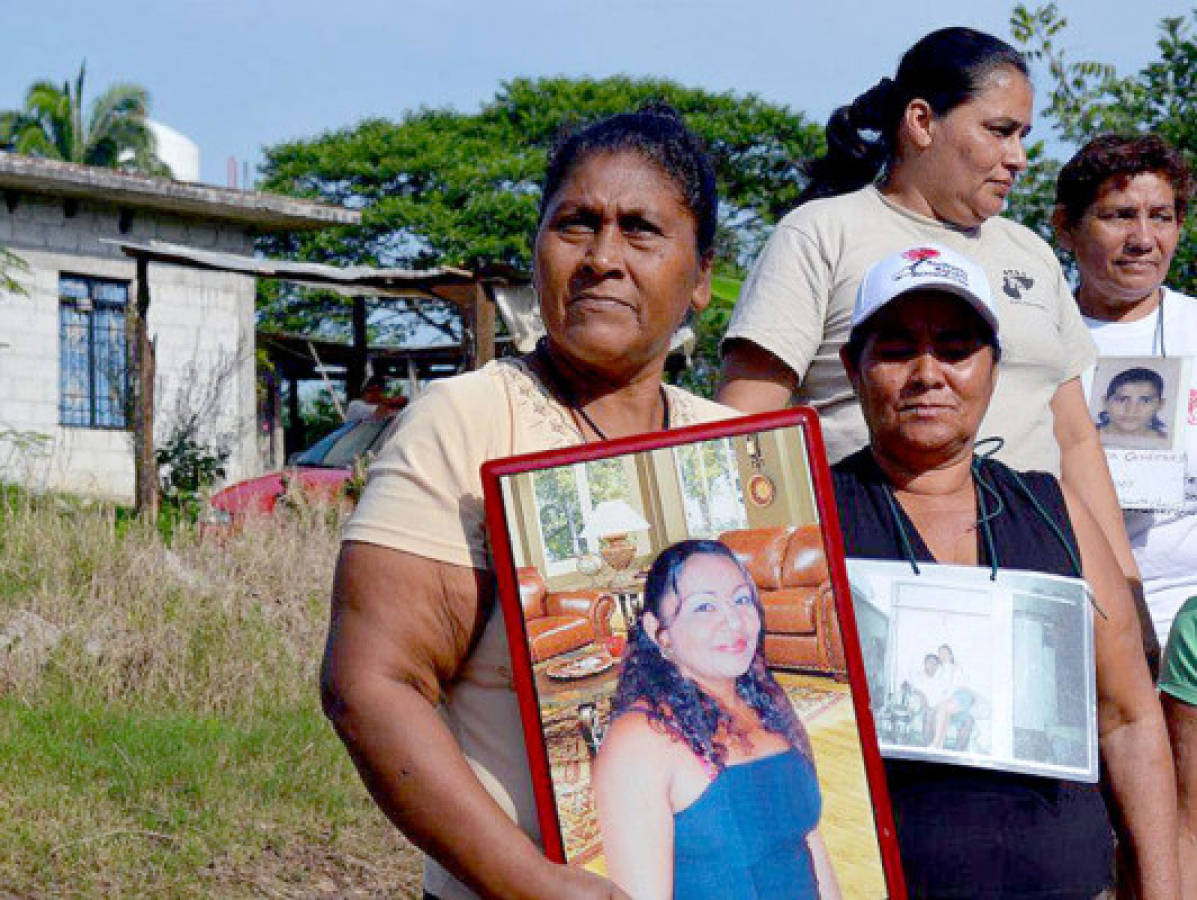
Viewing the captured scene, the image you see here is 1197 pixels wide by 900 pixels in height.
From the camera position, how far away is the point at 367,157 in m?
39.7

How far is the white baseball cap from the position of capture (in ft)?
8.10

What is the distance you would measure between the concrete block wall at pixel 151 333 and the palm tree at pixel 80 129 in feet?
71.7

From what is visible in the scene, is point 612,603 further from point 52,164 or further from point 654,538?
point 52,164

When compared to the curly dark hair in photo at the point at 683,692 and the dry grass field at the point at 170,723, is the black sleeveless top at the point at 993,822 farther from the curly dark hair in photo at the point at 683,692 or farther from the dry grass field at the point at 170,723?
the dry grass field at the point at 170,723

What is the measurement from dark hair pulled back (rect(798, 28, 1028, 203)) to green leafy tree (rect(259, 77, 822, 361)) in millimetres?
31000

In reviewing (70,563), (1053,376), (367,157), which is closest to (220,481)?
(70,563)

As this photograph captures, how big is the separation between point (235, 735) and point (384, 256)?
108 feet

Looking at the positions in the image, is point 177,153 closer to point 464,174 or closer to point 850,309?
point 464,174

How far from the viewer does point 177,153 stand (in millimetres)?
47688

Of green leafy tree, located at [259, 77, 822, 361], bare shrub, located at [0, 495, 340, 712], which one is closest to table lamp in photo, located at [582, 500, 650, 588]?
bare shrub, located at [0, 495, 340, 712]

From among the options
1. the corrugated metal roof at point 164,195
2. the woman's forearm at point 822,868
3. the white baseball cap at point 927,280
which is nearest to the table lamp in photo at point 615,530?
the woman's forearm at point 822,868

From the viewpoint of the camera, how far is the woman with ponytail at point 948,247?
326 cm

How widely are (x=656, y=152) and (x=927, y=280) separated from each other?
507mm

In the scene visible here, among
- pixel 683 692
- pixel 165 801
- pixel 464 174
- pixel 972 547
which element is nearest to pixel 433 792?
pixel 683 692
